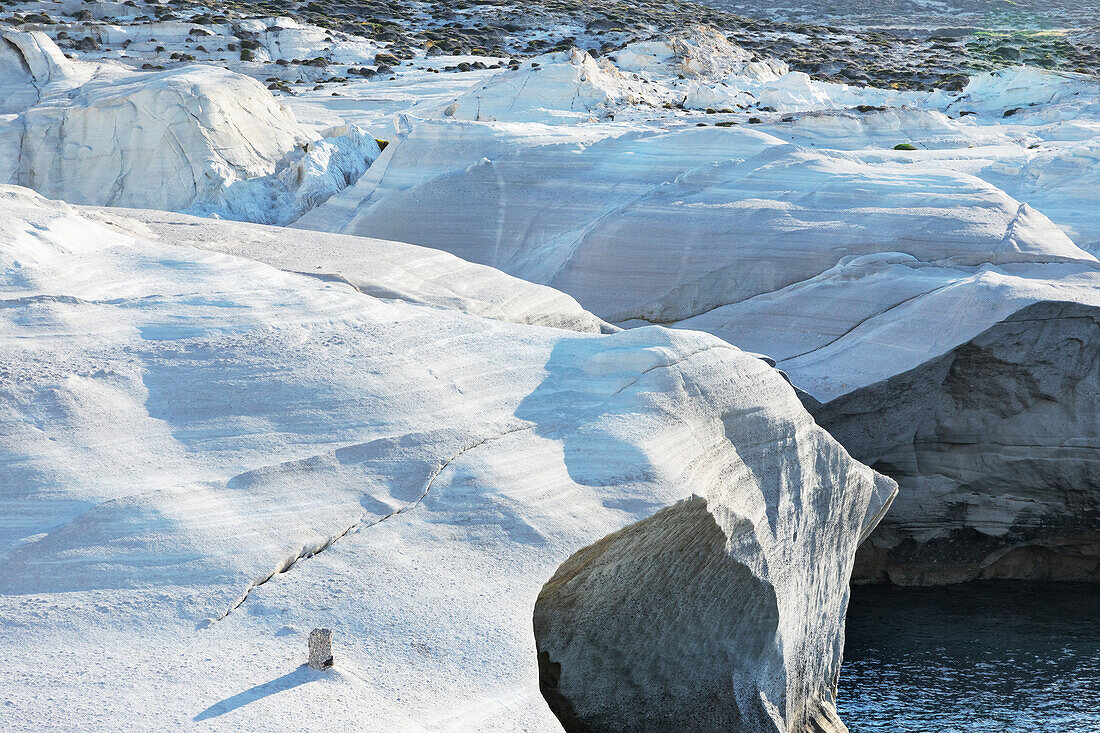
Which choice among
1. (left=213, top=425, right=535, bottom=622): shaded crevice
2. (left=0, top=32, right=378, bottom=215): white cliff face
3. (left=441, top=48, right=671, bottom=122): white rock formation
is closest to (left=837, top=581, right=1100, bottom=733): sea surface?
(left=213, top=425, right=535, bottom=622): shaded crevice

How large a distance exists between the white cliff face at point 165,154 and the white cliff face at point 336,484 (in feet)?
30.9

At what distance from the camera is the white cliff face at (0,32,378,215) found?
18.5 meters

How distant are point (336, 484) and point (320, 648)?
1.51 metres

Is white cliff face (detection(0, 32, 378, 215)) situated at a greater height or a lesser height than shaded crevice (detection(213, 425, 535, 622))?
lesser

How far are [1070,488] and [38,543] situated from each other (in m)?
12.6

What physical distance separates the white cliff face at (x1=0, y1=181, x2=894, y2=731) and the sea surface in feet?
6.86

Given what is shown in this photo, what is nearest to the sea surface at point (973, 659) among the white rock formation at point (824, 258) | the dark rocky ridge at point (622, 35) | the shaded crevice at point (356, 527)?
the white rock formation at point (824, 258)

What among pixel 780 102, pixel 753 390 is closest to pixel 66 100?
pixel 753 390

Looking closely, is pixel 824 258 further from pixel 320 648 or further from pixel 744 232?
pixel 320 648

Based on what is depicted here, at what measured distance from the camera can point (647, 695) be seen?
7895 mm

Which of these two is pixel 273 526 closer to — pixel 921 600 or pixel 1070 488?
pixel 921 600

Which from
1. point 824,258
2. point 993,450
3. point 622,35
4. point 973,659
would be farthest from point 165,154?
point 622,35

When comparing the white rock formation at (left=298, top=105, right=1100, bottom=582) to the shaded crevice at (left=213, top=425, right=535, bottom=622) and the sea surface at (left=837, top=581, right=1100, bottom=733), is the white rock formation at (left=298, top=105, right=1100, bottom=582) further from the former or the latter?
the shaded crevice at (left=213, top=425, right=535, bottom=622)

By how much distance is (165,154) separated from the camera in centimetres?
1862
